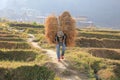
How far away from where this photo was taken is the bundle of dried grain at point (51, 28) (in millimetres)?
20312

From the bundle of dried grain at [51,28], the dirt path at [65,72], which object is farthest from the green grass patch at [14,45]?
the dirt path at [65,72]

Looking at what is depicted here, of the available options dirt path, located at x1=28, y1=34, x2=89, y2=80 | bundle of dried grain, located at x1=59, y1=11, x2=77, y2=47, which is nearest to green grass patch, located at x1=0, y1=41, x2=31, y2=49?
bundle of dried grain, located at x1=59, y1=11, x2=77, y2=47

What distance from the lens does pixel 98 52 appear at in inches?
909

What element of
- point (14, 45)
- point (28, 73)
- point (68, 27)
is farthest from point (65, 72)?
point (14, 45)

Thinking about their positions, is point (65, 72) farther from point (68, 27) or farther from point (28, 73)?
point (68, 27)

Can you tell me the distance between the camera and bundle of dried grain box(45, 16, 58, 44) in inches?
800

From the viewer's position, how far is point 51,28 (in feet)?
67.0

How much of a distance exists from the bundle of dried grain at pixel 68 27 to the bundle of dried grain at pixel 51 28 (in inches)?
17.0

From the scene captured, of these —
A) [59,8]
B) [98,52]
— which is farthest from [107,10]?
[98,52]

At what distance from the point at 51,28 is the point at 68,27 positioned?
0.98m

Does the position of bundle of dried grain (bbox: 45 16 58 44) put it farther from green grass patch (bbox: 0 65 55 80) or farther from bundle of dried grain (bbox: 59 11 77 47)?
green grass patch (bbox: 0 65 55 80)

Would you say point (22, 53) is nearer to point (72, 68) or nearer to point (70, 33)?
point (70, 33)

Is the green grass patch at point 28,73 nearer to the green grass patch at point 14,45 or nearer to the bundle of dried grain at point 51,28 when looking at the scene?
the bundle of dried grain at point 51,28

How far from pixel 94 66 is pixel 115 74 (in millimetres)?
1560
